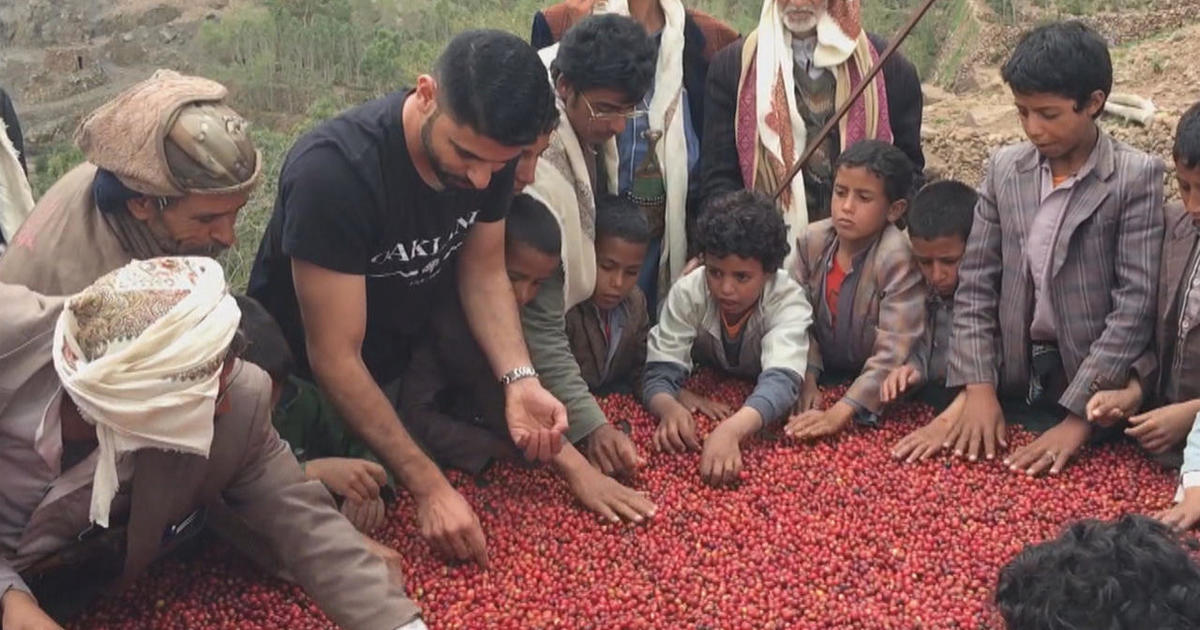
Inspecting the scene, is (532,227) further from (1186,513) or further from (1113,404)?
(1186,513)

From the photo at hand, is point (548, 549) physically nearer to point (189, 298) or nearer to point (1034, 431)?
point (189, 298)

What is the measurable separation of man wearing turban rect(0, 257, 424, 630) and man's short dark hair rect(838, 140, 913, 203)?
214 cm

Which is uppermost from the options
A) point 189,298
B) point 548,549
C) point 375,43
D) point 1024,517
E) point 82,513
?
point 189,298

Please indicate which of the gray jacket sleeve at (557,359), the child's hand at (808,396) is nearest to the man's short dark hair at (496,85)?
the gray jacket sleeve at (557,359)

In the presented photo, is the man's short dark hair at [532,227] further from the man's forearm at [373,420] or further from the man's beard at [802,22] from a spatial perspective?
the man's beard at [802,22]

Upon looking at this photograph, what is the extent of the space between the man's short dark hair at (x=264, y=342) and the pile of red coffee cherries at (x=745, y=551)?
0.54 m

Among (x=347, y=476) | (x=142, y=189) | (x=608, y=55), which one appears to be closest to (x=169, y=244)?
(x=142, y=189)

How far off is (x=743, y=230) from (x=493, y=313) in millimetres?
914

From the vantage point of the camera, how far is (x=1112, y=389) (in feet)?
11.2

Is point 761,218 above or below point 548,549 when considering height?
above

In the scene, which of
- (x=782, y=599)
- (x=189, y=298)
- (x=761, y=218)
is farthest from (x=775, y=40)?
(x=189, y=298)

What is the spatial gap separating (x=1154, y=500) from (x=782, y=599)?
3.97ft

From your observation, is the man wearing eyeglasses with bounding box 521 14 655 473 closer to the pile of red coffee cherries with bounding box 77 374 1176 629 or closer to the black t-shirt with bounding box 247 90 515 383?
the pile of red coffee cherries with bounding box 77 374 1176 629

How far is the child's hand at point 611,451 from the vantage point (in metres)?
3.35
